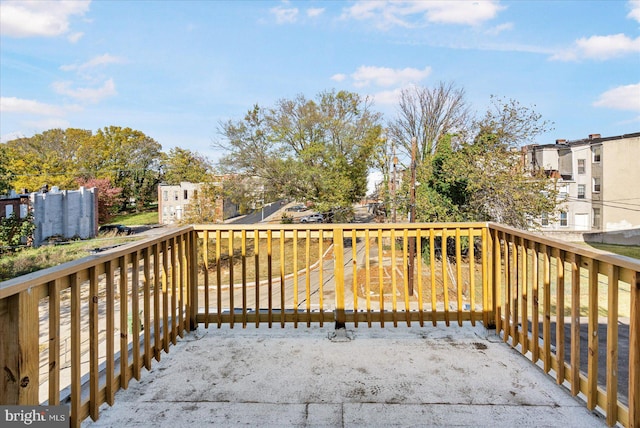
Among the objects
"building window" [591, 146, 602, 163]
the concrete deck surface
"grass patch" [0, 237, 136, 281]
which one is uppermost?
"building window" [591, 146, 602, 163]

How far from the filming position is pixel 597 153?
842 inches

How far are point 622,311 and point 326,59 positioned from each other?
54.5ft

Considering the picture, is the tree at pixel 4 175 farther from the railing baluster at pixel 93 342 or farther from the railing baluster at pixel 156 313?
the railing baluster at pixel 93 342

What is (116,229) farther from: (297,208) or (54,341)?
(54,341)

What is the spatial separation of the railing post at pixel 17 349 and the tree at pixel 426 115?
65.7 ft

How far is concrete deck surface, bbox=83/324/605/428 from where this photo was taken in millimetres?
1604

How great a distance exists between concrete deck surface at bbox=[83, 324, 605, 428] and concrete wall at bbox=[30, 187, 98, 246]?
2328cm

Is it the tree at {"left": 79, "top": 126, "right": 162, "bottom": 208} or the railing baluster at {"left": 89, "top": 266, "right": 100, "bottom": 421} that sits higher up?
the tree at {"left": 79, "top": 126, "right": 162, "bottom": 208}

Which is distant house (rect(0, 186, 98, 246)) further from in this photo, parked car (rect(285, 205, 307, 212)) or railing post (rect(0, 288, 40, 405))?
railing post (rect(0, 288, 40, 405))

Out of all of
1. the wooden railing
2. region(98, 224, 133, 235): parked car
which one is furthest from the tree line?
the wooden railing

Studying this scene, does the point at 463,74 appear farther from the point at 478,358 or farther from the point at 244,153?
the point at 478,358

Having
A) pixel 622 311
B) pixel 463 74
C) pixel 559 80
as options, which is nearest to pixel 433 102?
pixel 463 74

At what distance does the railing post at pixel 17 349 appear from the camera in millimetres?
1120

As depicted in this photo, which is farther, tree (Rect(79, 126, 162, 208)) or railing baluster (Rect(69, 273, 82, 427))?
tree (Rect(79, 126, 162, 208))
